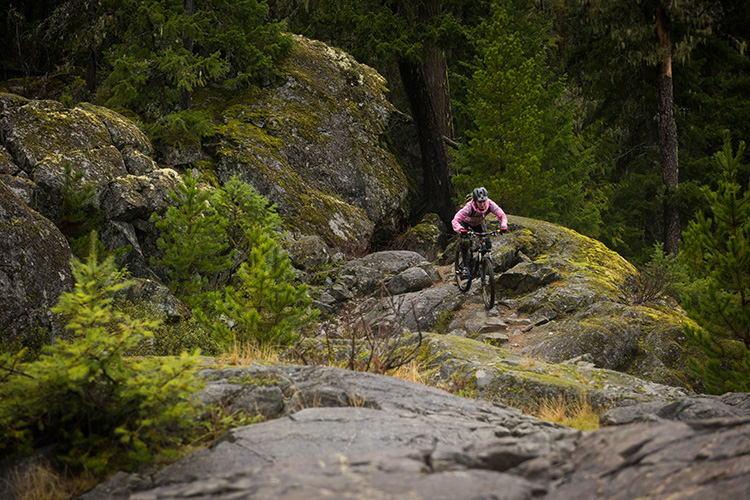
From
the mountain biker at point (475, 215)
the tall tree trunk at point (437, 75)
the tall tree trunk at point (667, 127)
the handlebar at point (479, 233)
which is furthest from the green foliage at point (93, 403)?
the tall tree trunk at point (667, 127)

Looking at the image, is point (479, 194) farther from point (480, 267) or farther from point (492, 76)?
point (492, 76)

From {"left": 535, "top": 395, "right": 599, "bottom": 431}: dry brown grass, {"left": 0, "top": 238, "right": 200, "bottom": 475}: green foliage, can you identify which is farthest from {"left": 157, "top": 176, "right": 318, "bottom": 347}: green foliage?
{"left": 535, "top": 395, "right": 599, "bottom": 431}: dry brown grass

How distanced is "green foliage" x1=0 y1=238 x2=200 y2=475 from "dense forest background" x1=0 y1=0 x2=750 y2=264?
1119 centimetres

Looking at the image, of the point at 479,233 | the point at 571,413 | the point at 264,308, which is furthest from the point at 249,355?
the point at 479,233

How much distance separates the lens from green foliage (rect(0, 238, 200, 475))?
3.59 m

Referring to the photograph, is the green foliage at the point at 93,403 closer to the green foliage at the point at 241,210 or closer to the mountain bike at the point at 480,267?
the green foliage at the point at 241,210

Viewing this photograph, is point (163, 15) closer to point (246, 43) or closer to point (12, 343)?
point (246, 43)

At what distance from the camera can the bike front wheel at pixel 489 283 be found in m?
11.3

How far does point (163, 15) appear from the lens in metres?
13.7

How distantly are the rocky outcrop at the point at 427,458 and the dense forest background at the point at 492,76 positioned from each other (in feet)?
38.3

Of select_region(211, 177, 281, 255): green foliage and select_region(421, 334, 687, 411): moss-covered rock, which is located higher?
select_region(211, 177, 281, 255): green foliage

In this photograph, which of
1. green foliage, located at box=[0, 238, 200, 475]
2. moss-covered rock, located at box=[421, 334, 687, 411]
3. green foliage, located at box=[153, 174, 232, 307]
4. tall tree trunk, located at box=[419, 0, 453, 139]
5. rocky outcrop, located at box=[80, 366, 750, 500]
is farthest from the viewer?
tall tree trunk, located at box=[419, 0, 453, 139]

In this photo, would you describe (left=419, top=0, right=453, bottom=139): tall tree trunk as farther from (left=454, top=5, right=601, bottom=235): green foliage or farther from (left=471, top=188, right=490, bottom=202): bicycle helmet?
(left=471, top=188, right=490, bottom=202): bicycle helmet

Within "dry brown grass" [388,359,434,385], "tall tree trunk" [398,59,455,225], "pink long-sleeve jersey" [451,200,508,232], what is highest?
"tall tree trunk" [398,59,455,225]
